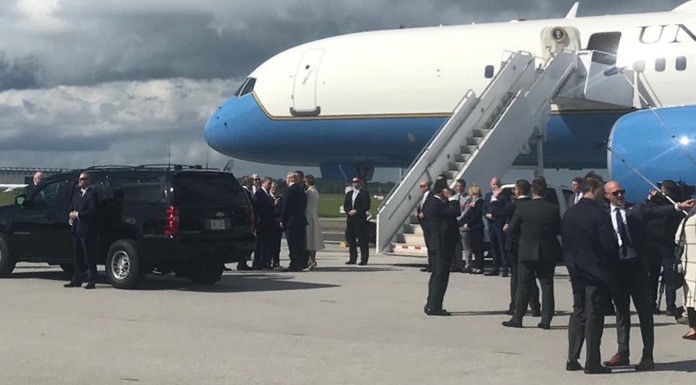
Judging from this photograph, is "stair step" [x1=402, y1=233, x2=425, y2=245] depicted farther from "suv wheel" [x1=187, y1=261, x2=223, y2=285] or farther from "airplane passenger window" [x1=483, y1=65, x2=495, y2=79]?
"airplane passenger window" [x1=483, y1=65, x2=495, y2=79]

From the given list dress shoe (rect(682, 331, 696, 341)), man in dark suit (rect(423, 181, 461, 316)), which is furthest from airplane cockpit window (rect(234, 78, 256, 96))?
dress shoe (rect(682, 331, 696, 341))

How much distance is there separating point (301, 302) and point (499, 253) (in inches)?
207

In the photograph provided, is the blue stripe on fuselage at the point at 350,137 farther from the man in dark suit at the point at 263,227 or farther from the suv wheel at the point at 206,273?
the suv wheel at the point at 206,273

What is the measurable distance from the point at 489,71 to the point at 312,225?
295 inches

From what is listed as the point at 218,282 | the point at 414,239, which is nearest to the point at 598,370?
the point at 218,282

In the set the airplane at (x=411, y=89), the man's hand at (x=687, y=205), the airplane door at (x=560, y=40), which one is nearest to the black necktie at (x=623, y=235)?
the man's hand at (x=687, y=205)

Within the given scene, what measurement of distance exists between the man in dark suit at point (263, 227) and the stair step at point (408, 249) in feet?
7.18

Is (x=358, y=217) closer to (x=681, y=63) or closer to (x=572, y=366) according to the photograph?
(x=681, y=63)

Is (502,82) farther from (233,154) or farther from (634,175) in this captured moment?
(233,154)

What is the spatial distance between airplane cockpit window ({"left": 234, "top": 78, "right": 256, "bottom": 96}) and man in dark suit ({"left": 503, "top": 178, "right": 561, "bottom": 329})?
59.3 ft

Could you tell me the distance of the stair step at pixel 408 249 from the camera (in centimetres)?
1936

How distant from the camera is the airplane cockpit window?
29453mm

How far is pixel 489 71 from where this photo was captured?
2500 cm

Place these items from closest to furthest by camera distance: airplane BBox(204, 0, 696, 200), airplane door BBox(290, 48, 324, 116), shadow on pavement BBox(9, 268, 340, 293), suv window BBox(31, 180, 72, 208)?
1. shadow on pavement BBox(9, 268, 340, 293)
2. suv window BBox(31, 180, 72, 208)
3. airplane BBox(204, 0, 696, 200)
4. airplane door BBox(290, 48, 324, 116)
